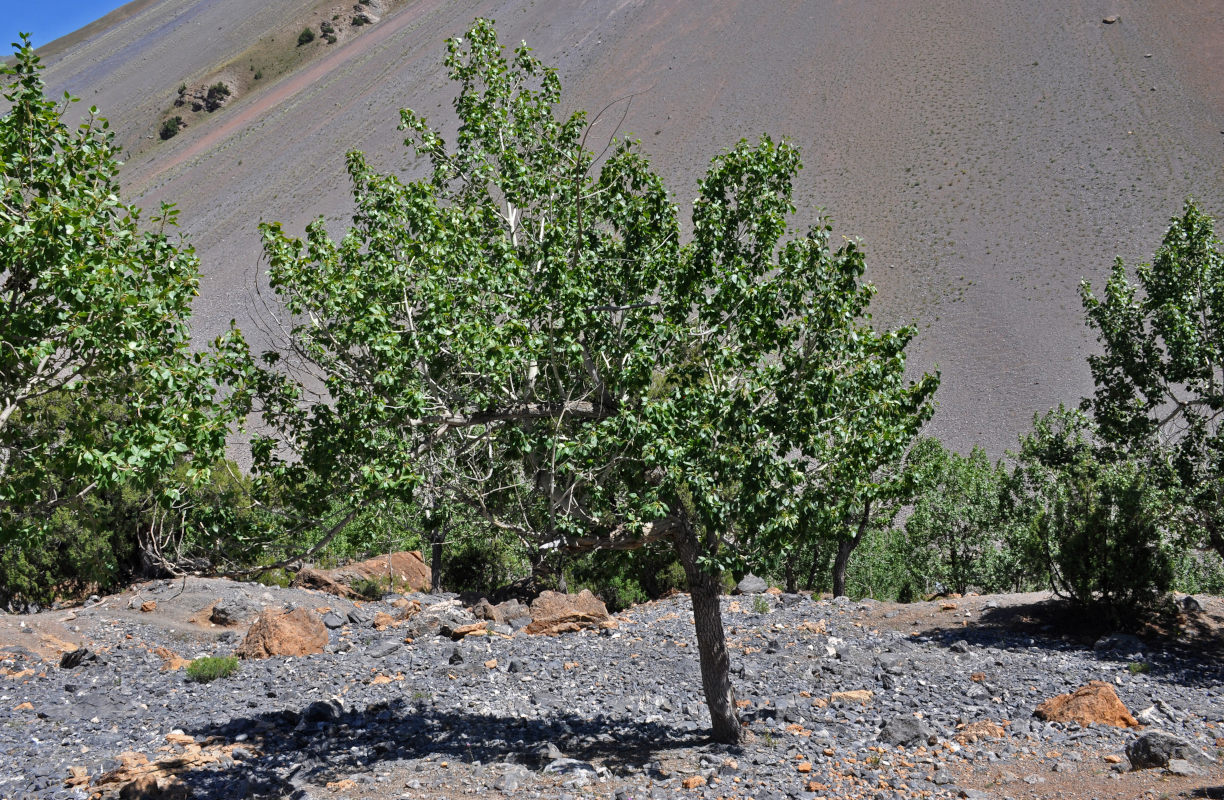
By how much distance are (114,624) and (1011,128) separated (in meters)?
74.5

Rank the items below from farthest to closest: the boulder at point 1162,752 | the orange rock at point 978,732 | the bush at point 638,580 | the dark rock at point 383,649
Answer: the bush at point 638,580, the dark rock at point 383,649, the orange rock at point 978,732, the boulder at point 1162,752

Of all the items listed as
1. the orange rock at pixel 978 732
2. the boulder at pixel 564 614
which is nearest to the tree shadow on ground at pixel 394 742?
the orange rock at pixel 978 732

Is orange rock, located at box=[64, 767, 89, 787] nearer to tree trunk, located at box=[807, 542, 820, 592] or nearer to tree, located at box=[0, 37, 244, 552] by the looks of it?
tree, located at box=[0, 37, 244, 552]

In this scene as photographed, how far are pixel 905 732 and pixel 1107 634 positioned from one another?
6.02 metres

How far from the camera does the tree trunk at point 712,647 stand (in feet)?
30.0

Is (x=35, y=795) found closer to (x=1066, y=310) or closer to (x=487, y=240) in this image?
(x=487, y=240)

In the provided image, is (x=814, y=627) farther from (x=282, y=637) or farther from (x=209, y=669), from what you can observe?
(x=209, y=669)

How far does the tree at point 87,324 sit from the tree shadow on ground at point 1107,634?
1077 centimetres

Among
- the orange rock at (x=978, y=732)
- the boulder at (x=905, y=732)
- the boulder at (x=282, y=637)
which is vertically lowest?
the orange rock at (x=978, y=732)

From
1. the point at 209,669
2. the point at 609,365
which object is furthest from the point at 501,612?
the point at 609,365

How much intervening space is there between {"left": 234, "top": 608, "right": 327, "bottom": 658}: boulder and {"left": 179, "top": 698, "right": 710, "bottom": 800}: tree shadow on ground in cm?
323

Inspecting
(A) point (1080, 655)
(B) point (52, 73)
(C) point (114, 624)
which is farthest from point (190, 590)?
(B) point (52, 73)

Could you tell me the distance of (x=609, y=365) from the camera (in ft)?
28.2

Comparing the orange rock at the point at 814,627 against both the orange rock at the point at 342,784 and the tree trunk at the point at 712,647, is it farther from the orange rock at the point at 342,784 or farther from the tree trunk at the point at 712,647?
the orange rock at the point at 342,784
